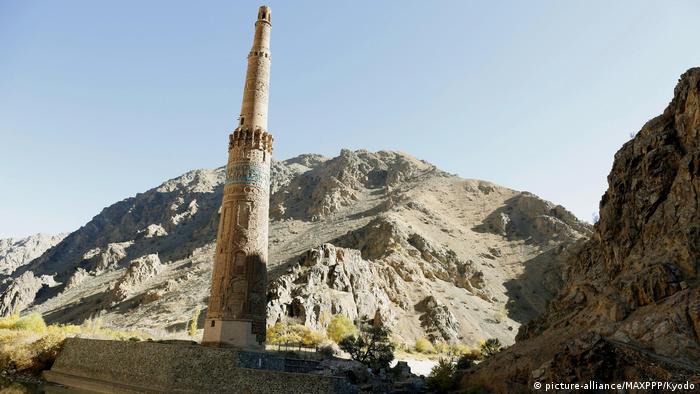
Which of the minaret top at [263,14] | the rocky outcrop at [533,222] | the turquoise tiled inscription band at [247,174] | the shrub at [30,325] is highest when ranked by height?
the rocky outcrop at [533,222]

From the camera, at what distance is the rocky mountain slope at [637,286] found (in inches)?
503

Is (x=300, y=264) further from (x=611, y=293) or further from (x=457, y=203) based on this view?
(x=457, y=203)

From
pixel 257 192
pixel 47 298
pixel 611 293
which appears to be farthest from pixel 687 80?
pixel 47 298

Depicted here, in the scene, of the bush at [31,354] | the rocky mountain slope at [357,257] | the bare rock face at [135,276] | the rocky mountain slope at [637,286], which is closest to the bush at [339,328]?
the rocky mountain slope at [357,257]

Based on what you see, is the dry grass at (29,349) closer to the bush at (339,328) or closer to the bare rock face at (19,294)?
the bush at (339,328)

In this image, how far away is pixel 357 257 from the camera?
181 ft

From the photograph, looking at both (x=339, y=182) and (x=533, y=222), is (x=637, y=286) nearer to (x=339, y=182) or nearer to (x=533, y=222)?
(x=533, y=222)

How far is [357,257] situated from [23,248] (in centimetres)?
16055

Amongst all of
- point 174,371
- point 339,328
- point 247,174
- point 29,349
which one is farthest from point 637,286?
point 339,328

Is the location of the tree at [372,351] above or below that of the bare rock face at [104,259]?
below

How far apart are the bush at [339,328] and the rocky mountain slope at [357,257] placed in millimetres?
1360

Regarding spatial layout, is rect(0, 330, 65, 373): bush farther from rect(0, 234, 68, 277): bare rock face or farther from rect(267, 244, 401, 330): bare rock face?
rect(0, 234, 68, 277): bare rock face

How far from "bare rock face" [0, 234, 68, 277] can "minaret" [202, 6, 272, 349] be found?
15145 centimetres

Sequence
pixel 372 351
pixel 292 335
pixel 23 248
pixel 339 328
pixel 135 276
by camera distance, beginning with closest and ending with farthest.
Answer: pixel 372 351 < pixel 292 335 < pixel 339 328 < pixel 135 276 < pixel 23 248
